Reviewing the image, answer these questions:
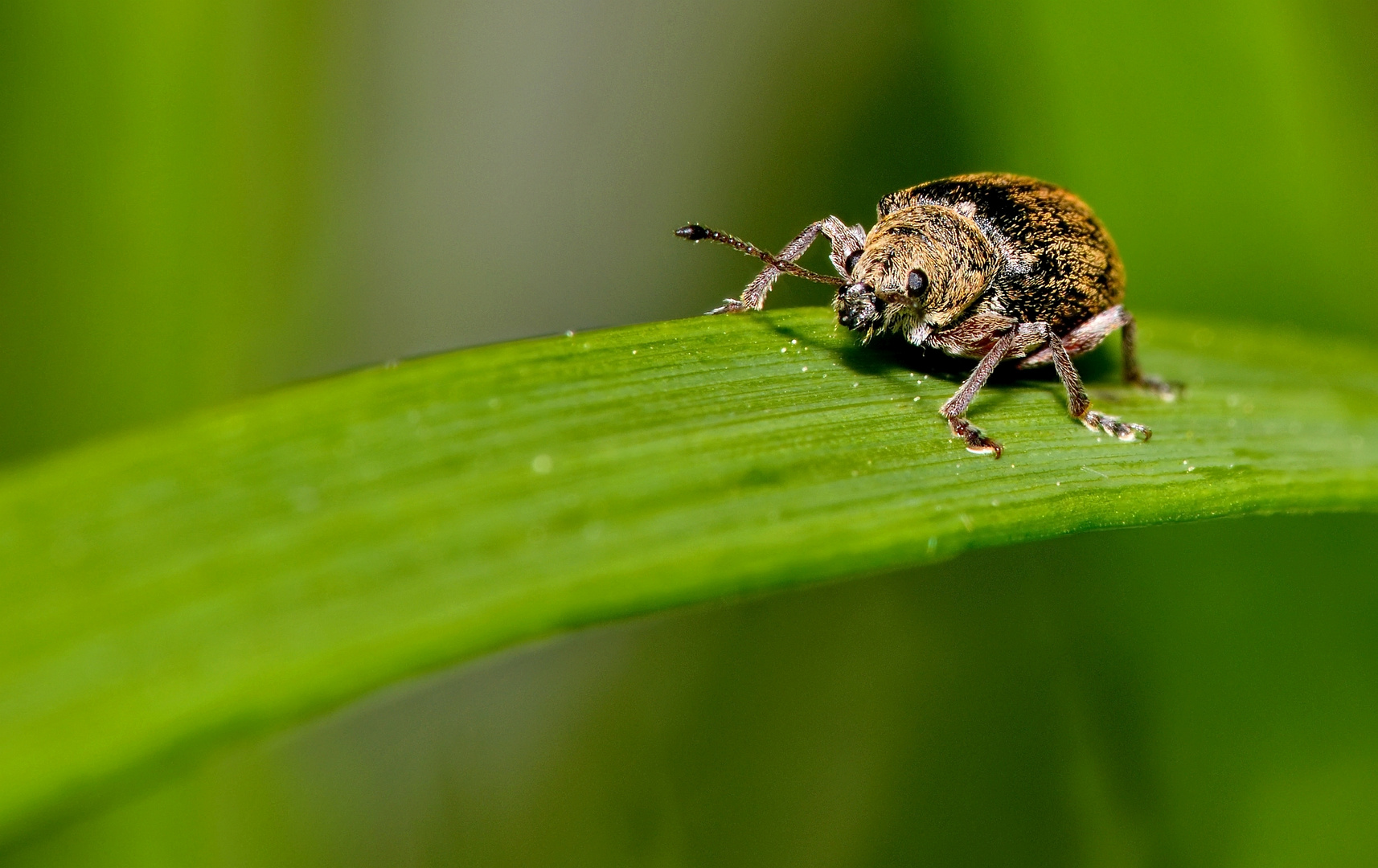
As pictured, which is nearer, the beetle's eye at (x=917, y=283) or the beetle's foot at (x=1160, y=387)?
the beetle's eye at (x=917, y=283)

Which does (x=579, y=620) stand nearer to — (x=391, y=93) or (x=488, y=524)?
(x=488, y=524)

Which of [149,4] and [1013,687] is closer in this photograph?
[149,4]

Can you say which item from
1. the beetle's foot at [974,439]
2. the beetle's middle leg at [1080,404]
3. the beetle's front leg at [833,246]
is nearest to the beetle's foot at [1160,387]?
the beetle's middle leg at [1080,404]

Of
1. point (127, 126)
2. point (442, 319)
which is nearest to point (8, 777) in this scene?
point (127, 126)

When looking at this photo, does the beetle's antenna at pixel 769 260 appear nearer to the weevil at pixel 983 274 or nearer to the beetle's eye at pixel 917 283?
the weevil at pixel 983 274

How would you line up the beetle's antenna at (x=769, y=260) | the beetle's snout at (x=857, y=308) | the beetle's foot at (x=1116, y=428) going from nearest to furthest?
the beetle's foot at (x=1116, y=428) → the beetle's snout at (x=857, y=308) → the beetle's antenna at (x=769, y=260)

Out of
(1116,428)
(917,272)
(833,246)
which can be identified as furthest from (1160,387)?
(833,246)
